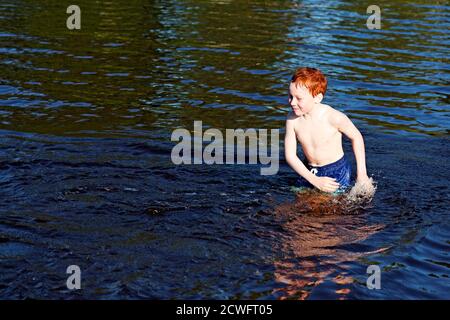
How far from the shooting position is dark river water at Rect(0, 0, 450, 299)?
21.2ft

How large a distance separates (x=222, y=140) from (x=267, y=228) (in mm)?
3383

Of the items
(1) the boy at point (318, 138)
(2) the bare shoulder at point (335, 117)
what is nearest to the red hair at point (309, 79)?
(1) the boy at point (318, 138)

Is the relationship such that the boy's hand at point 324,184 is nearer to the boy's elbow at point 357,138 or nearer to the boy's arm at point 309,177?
the boy's arm at point 309,177

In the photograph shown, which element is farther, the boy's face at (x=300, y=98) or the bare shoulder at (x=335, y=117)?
the bare shoulder at (x=335, y=117)

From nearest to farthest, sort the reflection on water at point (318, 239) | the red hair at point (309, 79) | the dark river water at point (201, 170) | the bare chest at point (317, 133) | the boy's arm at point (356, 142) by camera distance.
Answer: the reflection on water at point (318, 239) < the dark river water at point (201, 170) < the red hair at point (309, 79) < the boy's arm at point (356, 142) < the bare chest at point (317, 133)

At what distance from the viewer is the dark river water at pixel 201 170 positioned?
6457 millimetres

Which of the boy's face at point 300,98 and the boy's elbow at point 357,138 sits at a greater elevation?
the boy's face at point 300,98

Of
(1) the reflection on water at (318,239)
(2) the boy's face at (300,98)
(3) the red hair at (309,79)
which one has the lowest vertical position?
(1) the reflection on water at (318,239)

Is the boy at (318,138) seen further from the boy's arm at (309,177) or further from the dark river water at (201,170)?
the dark river water at (201,170)

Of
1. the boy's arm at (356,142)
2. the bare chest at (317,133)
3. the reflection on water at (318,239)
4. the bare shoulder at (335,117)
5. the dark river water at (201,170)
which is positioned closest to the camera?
the reflection on water at (318,239)

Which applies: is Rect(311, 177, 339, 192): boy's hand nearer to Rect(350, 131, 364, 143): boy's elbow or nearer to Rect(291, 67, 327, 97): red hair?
Rect(350, 131, 364, 143): boy's elbow

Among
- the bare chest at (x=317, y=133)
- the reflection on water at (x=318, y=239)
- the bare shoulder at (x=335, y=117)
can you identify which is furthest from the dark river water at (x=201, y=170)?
the bare shoulder at (x=335, y=117)

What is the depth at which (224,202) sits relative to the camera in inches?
322
